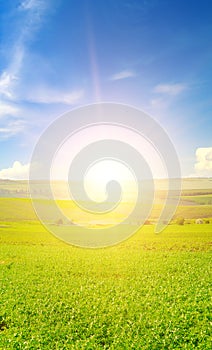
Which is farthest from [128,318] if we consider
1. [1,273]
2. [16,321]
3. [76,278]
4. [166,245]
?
[166,245]

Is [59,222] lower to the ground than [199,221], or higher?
lower

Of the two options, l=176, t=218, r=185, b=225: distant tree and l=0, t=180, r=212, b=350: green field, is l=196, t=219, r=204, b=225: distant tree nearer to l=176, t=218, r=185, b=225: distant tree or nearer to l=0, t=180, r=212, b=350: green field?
l=176, t=218, r=185, b=225: distant tree

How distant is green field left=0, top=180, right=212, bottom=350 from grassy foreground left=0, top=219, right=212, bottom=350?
0.14 feet

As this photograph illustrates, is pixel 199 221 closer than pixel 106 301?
No

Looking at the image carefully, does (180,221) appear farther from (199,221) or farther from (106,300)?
(106,300)

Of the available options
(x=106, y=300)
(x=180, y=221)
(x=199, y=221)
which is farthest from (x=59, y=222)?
(x=106, y=300)

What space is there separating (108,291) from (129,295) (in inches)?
62.9

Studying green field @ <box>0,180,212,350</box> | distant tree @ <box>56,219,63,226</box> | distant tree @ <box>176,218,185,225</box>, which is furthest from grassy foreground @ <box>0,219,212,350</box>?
distant tree @ <box>56,219,63,226</box>

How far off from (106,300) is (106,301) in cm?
13

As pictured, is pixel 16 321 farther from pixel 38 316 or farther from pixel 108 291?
pixel 108 291

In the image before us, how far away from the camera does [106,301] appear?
1834 cm

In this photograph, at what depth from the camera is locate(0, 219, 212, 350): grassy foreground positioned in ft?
46.2

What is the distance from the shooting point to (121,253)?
3306cm

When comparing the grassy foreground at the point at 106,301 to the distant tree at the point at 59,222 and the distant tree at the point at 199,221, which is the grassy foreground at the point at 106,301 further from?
the distant tree at the point at 59,222
